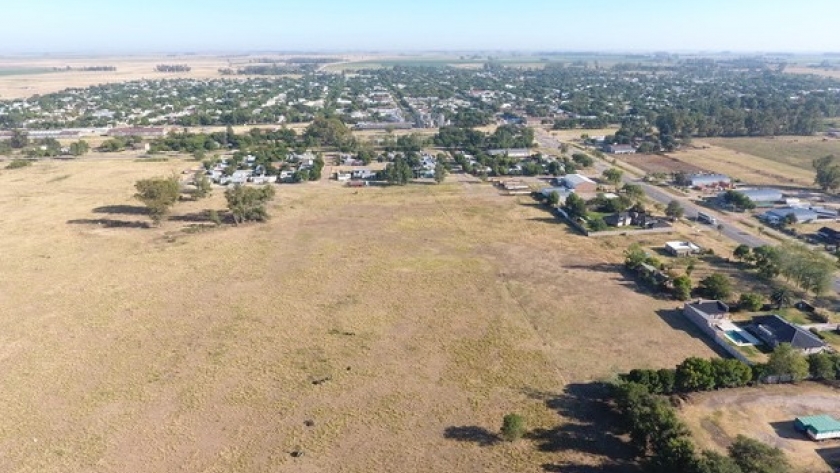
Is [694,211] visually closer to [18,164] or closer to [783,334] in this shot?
[783,334]

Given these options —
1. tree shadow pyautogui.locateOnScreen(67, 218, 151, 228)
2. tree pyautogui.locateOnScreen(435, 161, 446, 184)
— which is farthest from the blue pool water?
tree shadow pyautogui.locateOnScreen(67, 218, 151, 228)

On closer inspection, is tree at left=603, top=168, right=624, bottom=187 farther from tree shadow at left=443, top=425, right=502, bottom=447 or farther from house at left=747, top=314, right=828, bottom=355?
tree shadow at left=443, top=425, right=502, bottom=447

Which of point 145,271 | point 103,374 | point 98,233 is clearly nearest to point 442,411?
point 103,374

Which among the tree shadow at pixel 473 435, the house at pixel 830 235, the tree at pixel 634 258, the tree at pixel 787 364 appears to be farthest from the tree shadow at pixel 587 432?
the house at pixel 830 235

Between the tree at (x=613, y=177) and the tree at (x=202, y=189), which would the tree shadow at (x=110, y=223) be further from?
the tree at (x=613, y=177)

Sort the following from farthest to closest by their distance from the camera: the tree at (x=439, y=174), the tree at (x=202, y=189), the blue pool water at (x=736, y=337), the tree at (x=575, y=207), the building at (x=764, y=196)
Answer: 1. the tree at (x=439, y=174)
2. the tree at (x=202, y=189)
3. the building at (x=764, y=196)
4. the tree at (x=575, y=207)
5. the blue pool water at (x=736, y=337)

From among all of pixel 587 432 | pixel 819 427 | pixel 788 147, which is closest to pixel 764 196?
pixel 788 147
